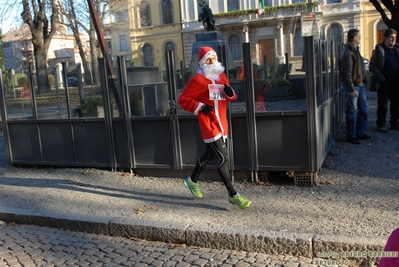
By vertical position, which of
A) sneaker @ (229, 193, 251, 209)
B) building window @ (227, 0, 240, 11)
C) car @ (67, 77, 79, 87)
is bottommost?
sneaker @ (229, 193, 251, 209)

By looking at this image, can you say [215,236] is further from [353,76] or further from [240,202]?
[353,76]

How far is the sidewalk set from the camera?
4270 mm

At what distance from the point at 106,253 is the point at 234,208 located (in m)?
1.66

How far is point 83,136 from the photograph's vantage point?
734cm

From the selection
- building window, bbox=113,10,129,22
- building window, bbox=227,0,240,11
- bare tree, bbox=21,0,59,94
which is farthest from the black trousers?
building window, bbox=227,0,240,11

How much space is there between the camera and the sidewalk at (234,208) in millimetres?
4270

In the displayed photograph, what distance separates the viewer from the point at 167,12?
58.1 meters

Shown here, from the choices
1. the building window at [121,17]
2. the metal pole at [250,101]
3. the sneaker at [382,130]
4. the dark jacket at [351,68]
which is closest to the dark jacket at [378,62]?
the dark jacket at [351,68]

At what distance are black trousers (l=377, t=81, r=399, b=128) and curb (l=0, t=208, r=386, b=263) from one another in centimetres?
534

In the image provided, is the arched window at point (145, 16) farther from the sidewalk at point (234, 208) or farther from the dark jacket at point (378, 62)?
the sidewalk at point (234, 208)

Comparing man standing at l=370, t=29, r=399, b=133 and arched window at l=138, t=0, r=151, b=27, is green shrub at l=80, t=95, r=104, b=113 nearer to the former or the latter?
man standing at l=370, t=29, r=399, b=133

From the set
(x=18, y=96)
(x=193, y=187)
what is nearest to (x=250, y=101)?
(x=193, y=187)

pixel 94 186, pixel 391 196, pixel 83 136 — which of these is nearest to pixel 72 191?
pixel 94 186

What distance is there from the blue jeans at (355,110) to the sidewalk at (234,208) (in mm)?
706
